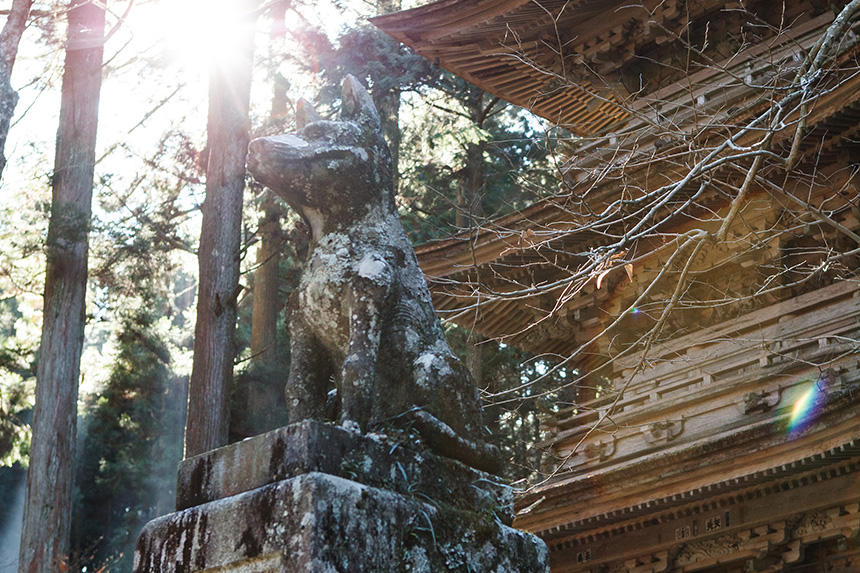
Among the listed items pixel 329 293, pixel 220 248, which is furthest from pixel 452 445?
pixel 220 248

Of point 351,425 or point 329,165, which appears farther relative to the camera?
point 329,165

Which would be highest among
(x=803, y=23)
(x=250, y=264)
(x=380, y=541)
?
(x=250, y=264)

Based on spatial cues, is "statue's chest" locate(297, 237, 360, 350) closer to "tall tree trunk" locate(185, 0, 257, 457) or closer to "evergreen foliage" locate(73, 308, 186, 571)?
"tall tree trunk" locate(185, 0, 257, 457)

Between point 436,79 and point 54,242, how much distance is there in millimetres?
8396

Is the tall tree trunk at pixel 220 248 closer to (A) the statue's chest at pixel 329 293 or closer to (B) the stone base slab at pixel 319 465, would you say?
(A) the statue's chest at pixel 329 293

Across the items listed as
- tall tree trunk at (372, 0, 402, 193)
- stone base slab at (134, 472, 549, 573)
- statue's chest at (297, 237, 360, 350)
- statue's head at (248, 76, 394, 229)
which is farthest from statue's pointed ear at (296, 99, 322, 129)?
tall tree trunk at (372, 0, 402, 193)

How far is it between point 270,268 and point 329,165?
1391 cm

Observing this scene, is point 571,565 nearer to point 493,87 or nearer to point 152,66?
point 493,87

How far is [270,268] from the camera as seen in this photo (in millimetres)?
17531

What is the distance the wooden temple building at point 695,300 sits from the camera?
7777 mm

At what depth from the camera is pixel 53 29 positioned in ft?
43.1

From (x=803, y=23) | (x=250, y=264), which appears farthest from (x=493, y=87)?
(x=250, y=264)

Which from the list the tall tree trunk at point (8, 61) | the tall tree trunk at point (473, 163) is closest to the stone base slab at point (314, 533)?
the tall tree trunk at point (8, 61)

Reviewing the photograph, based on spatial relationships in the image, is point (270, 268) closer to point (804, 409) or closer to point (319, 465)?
point (804, 409)
